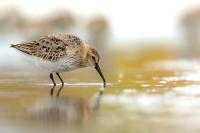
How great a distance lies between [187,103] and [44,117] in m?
2.00

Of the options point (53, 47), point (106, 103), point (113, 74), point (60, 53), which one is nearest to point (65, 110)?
point (106, 103)

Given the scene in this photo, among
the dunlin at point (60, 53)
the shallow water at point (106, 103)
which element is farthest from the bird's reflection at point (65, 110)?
the dunlin at point (60, 53)

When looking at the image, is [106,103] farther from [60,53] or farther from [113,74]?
[113,74]

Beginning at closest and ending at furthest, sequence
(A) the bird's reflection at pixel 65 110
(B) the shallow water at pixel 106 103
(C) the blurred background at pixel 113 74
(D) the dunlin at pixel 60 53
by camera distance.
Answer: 1. (B) the shallow water at pixel 106 103
2. (C) the blurred background at pixel 113 74
3. (A) the bird's reflection at pixel 65 110
4. (D) the dunlin at pixel 60 53

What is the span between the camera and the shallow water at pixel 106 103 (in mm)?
8359

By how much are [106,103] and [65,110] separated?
0.65 metres

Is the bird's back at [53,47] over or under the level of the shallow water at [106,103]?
over

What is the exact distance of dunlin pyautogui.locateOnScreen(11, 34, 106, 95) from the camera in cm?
1227

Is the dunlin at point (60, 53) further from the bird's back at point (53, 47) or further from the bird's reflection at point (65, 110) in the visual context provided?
the bird's reflection at point (65, 110)

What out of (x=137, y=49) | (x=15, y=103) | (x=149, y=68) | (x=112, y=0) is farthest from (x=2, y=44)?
(x=15, y=103)

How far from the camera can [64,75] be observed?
1444 centimetres

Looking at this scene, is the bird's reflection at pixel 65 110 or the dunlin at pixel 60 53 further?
the dunlin at pixel 60 53

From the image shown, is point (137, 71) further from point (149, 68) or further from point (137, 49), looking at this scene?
point (137, 49)

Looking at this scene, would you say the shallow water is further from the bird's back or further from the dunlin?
the bird's back
